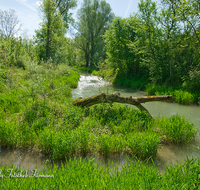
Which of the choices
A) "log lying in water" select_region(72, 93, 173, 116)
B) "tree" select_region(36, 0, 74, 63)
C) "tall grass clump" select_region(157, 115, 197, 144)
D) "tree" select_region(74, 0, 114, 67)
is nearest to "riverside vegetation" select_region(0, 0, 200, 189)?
"tall grass clump" select_region(157, 115, 197, 144)

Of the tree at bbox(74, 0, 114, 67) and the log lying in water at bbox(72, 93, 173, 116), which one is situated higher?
the tree at bbox(74, 0, 114, 67)

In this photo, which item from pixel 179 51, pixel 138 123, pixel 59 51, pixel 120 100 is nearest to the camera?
pixel 138 123

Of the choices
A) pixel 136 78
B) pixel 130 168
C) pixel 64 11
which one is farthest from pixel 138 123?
pixel 64 11

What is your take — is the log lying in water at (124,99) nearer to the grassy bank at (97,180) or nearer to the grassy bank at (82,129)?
the grassy bank at (82,129)

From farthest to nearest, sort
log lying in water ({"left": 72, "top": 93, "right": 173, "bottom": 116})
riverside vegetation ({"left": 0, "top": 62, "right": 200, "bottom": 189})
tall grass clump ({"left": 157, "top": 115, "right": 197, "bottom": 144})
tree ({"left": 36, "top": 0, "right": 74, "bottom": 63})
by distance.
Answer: tree ({"left": 36, "top": 0, "right": 74, "bottom": 63}), log lying in water ({"left": 72, "top": 93, "right": 173, "bottom": 116}), tall grass clump ({"left": 157, "top": 115, "right": 197, "bottom": 144}), riverside vegetation ({"left": 0, "top": 62, "right": 200, "bottom": 189})

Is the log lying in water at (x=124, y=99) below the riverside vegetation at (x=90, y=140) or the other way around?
the other way around

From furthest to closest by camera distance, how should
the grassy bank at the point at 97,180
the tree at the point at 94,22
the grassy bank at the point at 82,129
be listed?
the tree at the point at 94,22, the grassy bank at the point at 82,129, the grassy bank at the point at 97,180

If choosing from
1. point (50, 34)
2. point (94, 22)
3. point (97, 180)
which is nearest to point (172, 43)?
point (97, 180)

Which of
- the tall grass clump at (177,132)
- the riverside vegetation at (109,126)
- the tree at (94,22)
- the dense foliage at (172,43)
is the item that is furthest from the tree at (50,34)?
the tall grass clump at (177,132)

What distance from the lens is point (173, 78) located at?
13742mm

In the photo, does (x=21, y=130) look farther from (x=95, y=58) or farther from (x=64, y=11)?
(x=95, y=58)

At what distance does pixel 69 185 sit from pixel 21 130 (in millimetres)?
2980

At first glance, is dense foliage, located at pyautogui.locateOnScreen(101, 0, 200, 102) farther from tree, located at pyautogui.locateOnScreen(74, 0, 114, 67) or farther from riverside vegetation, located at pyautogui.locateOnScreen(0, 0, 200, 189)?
tree, located at pyautogui.locateOnScreen(74, 0, 114, 67)

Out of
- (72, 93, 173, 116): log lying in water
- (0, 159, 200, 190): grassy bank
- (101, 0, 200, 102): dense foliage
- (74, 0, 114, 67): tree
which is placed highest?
(74, 0, 114, 67): tree
